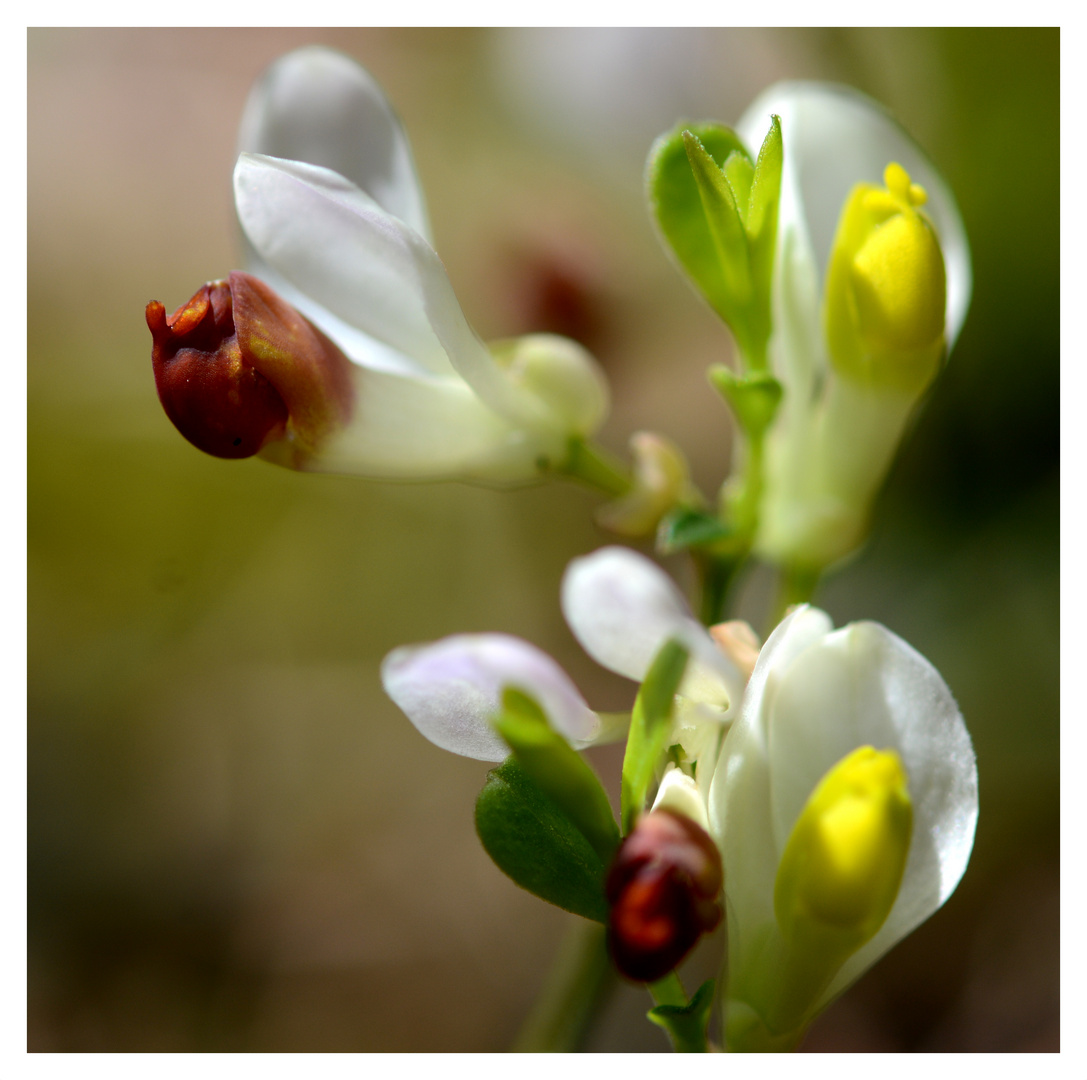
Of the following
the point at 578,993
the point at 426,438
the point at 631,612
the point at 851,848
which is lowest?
the point at 578,993

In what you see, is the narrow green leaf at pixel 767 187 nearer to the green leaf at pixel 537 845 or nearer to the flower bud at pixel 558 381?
the flower bud at pixel 558 381

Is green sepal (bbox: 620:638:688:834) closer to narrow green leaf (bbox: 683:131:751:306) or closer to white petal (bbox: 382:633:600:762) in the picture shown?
white petal (bbox: 382:633:600:762)

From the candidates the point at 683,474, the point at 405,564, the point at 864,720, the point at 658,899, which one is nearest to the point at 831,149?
the point at 683,474

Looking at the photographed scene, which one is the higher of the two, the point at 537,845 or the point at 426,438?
the point at 426,438

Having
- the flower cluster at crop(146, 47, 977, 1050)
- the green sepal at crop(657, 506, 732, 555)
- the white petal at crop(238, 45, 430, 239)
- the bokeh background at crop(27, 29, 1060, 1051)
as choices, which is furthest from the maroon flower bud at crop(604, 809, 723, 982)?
the bokeh background at crop(27, 29, 1060, 1051)

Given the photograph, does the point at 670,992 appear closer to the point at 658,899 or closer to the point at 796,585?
the point at 658,899

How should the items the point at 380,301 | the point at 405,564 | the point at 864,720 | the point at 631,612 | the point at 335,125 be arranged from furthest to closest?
the point at 405,564
the point at 335,125
the point at 380,301
the point at 864,720
the point at 631,612
